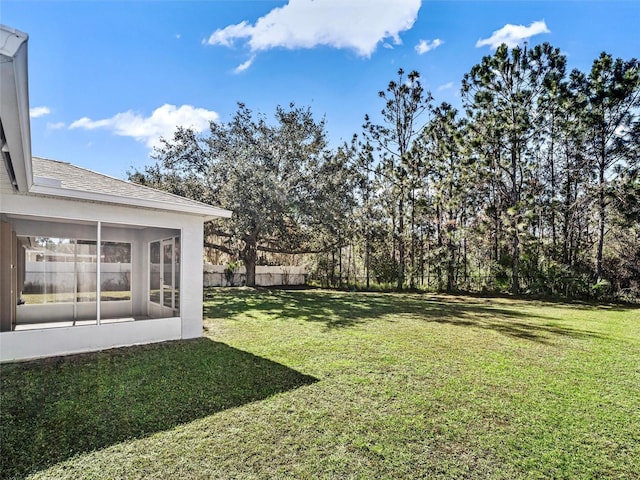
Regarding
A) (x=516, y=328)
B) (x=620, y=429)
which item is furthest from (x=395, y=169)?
(x=620, y=429)

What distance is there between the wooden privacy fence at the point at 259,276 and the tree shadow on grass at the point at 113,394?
508 inches

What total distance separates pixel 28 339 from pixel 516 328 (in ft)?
28.2

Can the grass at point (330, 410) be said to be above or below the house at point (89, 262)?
below

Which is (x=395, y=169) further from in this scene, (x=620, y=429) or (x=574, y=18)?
(x=620, y=429)

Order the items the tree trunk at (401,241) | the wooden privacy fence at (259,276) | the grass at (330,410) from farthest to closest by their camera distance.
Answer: the wooden privacy fence at (259,276) → the tree trunk at (401,241) → the grass at (330,410)

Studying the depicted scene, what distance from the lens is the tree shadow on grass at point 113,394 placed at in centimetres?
288

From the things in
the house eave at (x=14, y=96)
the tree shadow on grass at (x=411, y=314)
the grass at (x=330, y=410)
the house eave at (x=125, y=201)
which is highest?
the house eave at (x=14, y=96)

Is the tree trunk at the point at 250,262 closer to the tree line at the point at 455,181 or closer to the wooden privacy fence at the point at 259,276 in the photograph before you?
the tree line at the point at 455,181

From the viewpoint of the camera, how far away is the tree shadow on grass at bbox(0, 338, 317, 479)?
2.88m

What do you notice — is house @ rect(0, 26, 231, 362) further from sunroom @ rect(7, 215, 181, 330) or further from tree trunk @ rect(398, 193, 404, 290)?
tree trunk @ rect(398, 193, 404, 290)

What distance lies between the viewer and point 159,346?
589 cm

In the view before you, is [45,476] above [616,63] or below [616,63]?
below

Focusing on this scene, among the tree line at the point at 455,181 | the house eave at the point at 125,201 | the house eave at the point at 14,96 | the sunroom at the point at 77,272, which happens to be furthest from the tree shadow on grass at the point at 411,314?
the house eave at the point at 14,96

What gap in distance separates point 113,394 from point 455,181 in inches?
603
